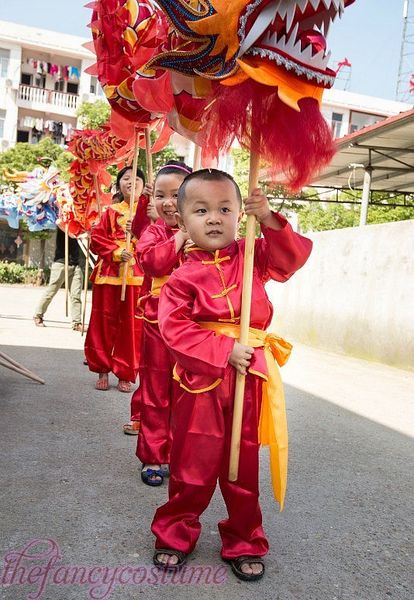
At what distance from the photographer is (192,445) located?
7.20 ft

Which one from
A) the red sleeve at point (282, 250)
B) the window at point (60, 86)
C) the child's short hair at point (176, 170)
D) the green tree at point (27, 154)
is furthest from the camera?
the window at point (60, 86)

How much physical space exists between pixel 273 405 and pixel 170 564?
67cm

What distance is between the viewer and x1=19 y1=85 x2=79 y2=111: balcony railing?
2853cm

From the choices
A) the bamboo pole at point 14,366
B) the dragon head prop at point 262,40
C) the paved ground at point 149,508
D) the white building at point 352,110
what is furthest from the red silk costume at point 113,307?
the white building at point 352,110

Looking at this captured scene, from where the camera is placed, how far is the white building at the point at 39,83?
27.8m

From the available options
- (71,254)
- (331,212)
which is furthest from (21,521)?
(331,212)

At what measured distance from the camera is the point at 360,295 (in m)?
8.49

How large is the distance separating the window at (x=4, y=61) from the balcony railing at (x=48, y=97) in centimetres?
94

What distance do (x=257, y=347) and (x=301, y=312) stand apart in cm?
802

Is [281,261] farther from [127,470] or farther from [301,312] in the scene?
[301,312]

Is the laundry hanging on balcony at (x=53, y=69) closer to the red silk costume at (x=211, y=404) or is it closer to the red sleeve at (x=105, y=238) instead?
the red sleeve at (x=105, y=238)

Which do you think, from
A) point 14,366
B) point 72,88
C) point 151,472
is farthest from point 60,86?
point 151,472

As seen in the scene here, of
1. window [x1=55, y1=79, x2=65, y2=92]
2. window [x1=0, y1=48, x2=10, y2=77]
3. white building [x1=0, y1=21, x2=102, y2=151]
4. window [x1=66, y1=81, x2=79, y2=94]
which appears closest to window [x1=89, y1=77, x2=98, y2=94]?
white building [x1=0, y1=21, x2=102, y2=151]

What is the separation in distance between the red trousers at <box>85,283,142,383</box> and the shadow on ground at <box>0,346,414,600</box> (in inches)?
18.3
